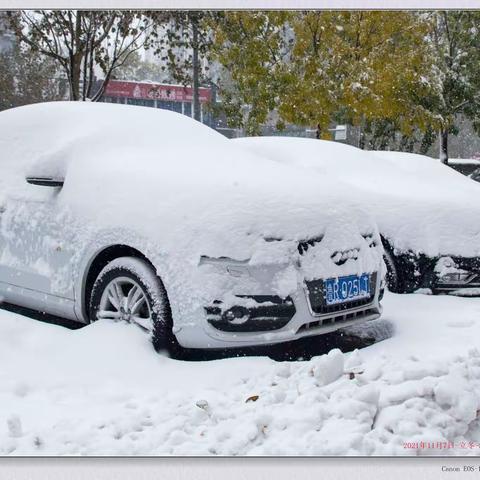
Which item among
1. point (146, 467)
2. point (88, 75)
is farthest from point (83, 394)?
point (88, 75)

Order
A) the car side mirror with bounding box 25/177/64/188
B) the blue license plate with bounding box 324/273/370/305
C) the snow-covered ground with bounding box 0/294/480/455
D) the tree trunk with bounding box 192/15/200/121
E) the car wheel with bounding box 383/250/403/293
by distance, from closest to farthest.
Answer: the snow-covered ground with bounding box 0/294/480/455
the blue license plate with bounding box 324/273/370/305
the car side mirror with bounding box 25/177/64/188
the tree trunk with bounding box 192/15/200/121
the car wheel with bounding box 383/250/403/293

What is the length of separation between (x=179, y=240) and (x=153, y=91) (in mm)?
1521

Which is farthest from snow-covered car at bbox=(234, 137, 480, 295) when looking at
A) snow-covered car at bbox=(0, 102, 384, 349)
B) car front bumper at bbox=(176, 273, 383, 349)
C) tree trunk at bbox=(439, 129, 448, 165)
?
car front bumper at bbox=(176, 273, 383, 349)

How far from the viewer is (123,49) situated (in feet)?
12.5

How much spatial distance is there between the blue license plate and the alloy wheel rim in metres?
0.84

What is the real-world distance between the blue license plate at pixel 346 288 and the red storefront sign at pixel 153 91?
1486mm

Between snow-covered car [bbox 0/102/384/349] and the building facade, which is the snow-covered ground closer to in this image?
snow-covered car [bbox 0/102/384/349]

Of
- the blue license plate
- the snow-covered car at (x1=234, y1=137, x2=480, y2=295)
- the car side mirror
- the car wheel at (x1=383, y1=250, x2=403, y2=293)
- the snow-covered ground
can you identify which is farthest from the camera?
the car wheel at (x1=383, y1=250, x2=403, y2=293)

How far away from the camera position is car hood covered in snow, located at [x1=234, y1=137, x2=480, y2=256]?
4051mm

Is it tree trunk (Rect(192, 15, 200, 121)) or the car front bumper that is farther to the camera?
tree trunk (Rect(192, 15, 200, 121))

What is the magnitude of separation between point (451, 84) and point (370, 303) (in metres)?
1.53

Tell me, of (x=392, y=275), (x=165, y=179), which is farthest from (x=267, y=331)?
(x=392, y=275)

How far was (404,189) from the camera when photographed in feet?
14.6

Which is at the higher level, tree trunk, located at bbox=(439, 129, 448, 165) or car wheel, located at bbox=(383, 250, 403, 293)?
tree trunk, located at bbox=(439, 129, 448, 165)
